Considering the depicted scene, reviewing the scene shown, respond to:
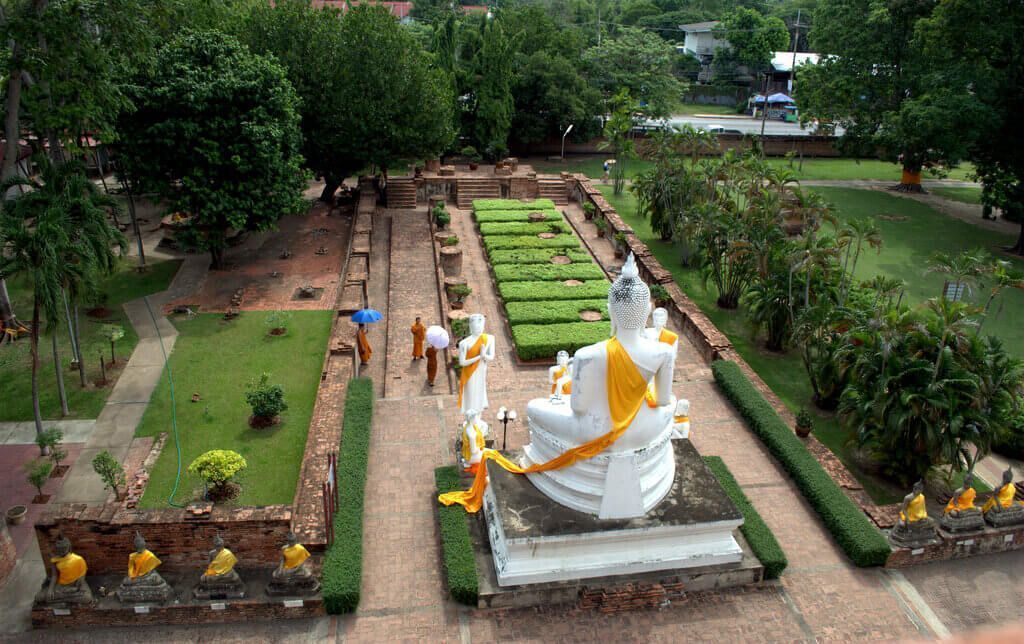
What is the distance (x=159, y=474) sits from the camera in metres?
15.9

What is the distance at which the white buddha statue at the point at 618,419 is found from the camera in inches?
477

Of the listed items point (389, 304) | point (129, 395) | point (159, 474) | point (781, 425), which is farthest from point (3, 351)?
point (781, 425)

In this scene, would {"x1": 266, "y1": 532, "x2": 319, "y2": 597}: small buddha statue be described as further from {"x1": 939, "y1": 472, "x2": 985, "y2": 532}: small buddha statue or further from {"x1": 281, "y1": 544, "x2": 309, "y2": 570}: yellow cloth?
{"x1": 939, "y1": 472, "x2": 985, "y2": 532}: small buddha statue

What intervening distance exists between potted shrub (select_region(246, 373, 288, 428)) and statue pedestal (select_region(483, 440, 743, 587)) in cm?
641

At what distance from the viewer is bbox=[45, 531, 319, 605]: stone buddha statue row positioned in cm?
1205

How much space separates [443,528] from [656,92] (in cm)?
3636

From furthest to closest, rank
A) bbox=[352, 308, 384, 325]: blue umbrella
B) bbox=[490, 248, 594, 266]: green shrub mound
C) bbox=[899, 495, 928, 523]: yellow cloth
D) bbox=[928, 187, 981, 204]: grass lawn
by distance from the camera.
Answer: bbox=[928, 187, 981, 204]: grass lawn
bbox=[490, 248, 594, 266]: green shrub mound
bbox=[352, 308, 384, 325]: blue umbrella
bbox=[899, 495, 928, 523]: yellow cloth

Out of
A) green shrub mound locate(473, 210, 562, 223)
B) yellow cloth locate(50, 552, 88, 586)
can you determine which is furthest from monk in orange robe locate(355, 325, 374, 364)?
green shrub mound locate(473, 210, 562, 223)

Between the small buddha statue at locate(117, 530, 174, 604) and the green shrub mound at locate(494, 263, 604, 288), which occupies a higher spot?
the green shrub mound at locate(494, 263, 604, 288)

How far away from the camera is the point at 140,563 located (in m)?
12.1

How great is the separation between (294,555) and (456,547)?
2676 millimetres

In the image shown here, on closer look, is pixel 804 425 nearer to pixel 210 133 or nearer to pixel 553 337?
pixel 553 337

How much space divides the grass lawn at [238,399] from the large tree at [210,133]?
3580 millimetres

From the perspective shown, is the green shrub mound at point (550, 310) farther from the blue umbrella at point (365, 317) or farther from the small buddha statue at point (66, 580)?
the small buddha statue at point (66, 580)
